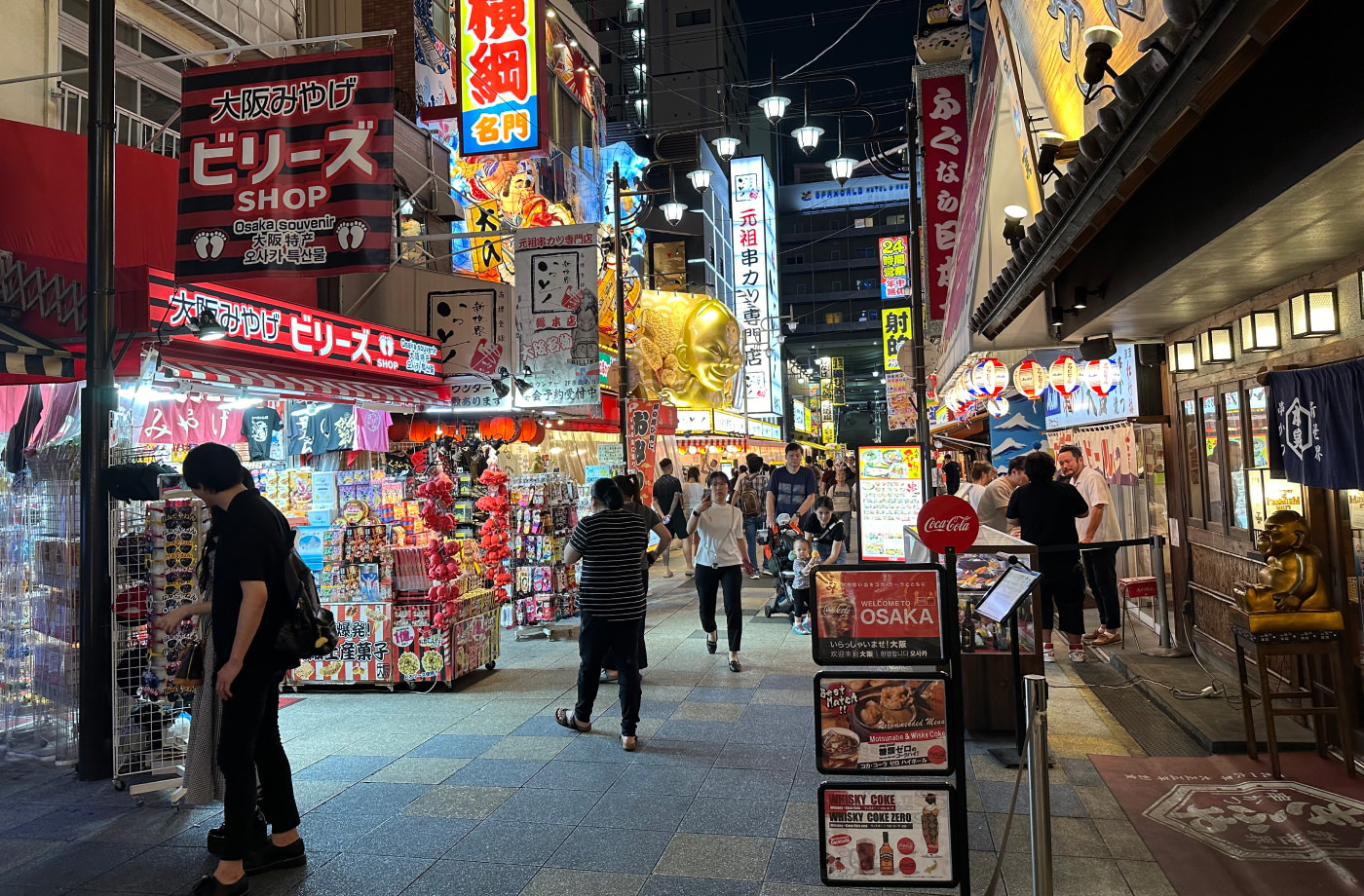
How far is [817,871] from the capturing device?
4.44 meters

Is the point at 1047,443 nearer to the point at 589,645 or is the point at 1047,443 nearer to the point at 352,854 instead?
the point at 589,645

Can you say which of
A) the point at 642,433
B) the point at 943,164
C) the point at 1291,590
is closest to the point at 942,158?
→ the point at 943,164

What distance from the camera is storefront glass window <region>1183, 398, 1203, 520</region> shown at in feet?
28.9

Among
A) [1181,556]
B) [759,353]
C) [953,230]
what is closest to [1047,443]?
[953,230]

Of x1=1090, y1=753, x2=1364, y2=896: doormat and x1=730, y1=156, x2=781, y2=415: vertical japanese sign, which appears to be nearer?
x1=1090, y1=753, x2=1364, y2=896: doormat

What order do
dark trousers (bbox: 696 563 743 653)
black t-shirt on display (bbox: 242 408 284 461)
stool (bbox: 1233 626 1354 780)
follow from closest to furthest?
stool (bbox: 1233 626 1354 780)
dark trousers (bbox: 696 563 743 653)
black t-shirt on display (bbox: 242 408 284 461)

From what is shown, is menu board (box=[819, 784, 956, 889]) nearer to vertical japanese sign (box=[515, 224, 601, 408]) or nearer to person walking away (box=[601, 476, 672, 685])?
person walking away (box=[601, 476, 672, 685])

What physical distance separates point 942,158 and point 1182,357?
4811 millimetres

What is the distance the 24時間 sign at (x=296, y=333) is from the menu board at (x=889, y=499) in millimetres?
6787

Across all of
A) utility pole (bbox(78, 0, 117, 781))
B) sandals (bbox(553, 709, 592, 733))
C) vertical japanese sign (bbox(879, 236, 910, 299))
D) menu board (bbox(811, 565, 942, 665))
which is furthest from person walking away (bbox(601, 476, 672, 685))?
vertical japanese sign (bbox(879, 236, 910, 299))

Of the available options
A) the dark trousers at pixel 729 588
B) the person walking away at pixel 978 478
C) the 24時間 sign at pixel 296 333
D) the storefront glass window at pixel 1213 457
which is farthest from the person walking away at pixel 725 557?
the storefront glass window at pixel 1213 457

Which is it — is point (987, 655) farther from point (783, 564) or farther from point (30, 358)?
point (30, 358)

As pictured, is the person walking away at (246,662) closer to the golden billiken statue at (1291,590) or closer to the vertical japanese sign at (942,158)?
the golden billiken statue at (1291,590)

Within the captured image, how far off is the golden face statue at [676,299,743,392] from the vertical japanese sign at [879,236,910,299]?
Result: 13100 millimetres
